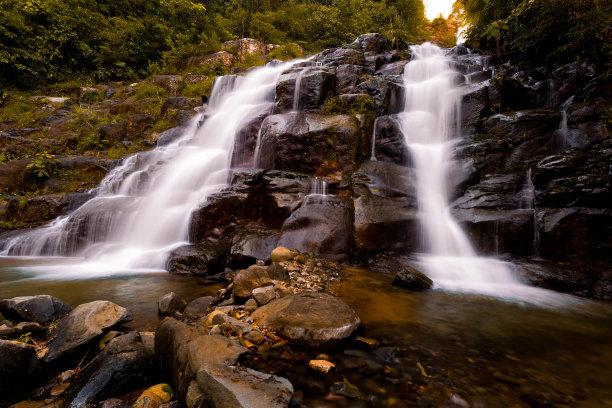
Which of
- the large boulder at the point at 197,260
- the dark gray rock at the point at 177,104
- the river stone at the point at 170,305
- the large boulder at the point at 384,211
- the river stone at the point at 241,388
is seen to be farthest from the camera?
the dark gray rock at the point at 177,104

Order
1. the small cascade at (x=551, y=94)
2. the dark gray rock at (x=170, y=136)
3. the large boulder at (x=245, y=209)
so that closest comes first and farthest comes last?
the large boulder at (x=245, y=209) < the small cascade at (x=551, y=94) < the dark gray rock at (x=170, y=136)

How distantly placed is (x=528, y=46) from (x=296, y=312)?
13.6 meters

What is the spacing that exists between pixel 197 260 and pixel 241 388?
13.0 feet

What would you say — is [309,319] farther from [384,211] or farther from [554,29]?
[554,29]

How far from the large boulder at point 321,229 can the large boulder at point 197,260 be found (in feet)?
4.21

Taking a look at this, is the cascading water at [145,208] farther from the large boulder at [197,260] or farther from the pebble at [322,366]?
the pebble at [322,366]

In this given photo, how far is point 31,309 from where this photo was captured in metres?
2.69

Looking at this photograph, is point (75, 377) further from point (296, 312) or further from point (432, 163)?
point (432, 163)

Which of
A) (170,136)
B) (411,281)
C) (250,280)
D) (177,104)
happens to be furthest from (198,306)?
(177,104)

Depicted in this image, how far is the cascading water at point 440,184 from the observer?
4.86 metres

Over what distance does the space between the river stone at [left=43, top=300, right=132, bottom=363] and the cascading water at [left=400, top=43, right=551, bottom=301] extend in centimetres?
467

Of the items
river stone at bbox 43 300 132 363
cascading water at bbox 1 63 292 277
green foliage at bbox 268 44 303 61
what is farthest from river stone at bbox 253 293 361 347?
green foliage at bbox 268 44 303 61

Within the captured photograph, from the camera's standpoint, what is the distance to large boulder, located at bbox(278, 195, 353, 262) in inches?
216

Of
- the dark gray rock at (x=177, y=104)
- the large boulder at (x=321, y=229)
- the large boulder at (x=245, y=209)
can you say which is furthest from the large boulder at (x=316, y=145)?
the dark gray rock at (x=177, y=104)
